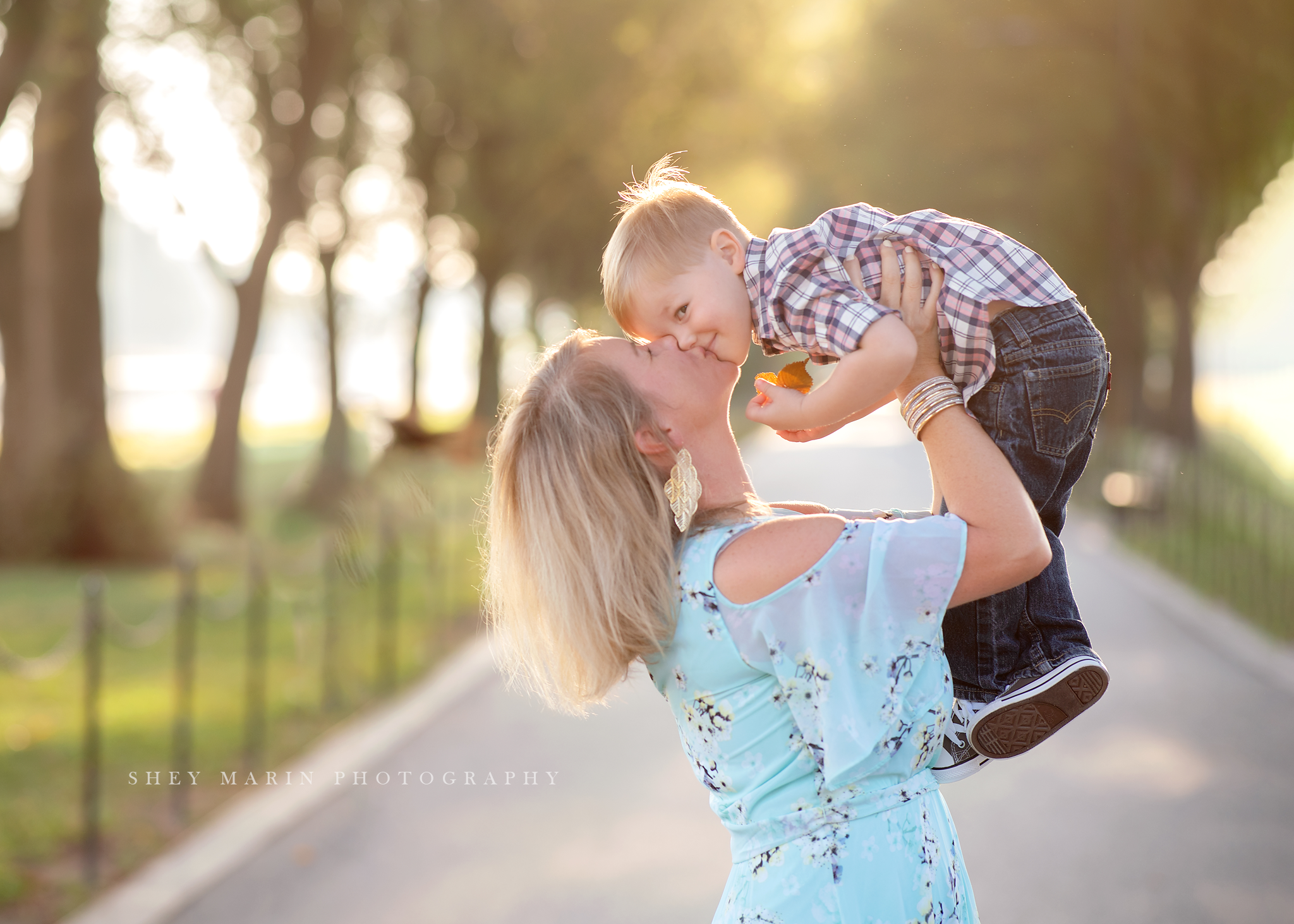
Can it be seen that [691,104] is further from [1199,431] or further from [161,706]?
[161,706]

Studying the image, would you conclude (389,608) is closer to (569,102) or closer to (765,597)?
(765,597)

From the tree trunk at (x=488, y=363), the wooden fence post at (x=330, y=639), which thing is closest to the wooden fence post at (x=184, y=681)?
the wooden fence post at (x=330, y=639)

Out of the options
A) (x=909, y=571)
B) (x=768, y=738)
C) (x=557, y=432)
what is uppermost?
(x=557, y=432)

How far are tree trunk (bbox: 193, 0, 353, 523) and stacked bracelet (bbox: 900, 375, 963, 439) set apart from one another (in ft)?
51.5

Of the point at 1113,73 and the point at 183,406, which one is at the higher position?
the point at 1113,73

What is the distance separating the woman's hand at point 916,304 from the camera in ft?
6.72

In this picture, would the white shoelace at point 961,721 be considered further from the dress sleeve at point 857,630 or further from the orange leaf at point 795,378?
the orange leaf at point 795,378

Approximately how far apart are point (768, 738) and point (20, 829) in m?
5.29

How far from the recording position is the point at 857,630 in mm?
1970

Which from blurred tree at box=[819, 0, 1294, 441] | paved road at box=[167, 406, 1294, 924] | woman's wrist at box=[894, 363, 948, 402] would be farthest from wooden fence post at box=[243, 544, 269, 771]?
woman's wrist at box=[894, 363, 948, 402]

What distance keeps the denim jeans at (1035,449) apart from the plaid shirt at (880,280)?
0.04 meters

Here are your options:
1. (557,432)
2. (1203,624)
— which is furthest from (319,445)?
(557,432)

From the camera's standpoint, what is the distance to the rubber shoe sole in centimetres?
210

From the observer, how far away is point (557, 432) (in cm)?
205
